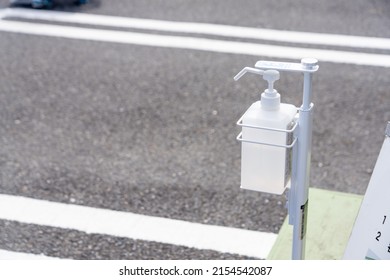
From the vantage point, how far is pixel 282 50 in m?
7.16

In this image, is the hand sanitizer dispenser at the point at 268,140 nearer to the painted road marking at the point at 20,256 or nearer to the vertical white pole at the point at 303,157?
the vertical white pole at the point at 303,157

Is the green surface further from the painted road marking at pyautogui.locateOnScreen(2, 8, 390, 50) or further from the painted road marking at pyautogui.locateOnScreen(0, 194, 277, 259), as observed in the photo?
the painted road marking at pyautogui.locateOnScreen(2, 8, 390, 50)

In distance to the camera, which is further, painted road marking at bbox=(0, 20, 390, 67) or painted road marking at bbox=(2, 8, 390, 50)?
painted road marking at bbox=(2, 8, 390, 50)

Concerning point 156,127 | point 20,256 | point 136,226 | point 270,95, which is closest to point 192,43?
point 156,127

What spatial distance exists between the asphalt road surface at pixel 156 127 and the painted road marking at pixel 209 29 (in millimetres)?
139

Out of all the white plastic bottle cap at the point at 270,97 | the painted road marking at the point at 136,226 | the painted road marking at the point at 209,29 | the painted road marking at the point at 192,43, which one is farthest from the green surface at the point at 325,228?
the painted road marking at the point at 209,29

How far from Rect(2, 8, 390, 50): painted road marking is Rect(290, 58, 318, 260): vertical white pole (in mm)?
5237

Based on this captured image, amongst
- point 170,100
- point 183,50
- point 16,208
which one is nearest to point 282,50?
point 183,50

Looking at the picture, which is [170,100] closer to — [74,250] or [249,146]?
[74,250]

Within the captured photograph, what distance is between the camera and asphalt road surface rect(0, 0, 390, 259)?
432cm

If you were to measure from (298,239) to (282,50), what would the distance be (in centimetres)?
495

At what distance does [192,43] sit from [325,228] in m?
4.27

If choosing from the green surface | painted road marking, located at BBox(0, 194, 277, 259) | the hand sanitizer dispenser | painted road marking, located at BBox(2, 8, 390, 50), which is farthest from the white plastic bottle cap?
painted road marking, located at BBox(2, 8, 390, 50)

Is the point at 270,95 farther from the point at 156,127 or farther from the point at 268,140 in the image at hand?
the point at 156,127
